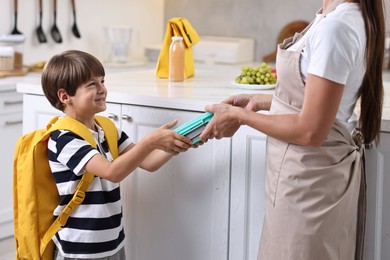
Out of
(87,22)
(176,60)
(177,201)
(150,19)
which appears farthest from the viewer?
(150,19)

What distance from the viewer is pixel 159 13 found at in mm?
5406

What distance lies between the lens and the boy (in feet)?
6.89

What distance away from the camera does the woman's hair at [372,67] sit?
5.76 ft

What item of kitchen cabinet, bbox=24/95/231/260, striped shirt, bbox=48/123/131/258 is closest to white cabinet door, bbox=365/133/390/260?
kitchen cabinet, bbox=24/95/231/260

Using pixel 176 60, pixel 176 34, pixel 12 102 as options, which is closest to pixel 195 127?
pixel 176 60

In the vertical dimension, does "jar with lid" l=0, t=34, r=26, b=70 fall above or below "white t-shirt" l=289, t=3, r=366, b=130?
below

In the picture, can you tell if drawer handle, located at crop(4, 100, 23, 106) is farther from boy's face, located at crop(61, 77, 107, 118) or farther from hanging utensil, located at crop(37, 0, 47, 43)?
boy's face, located at crop(61, 77, 107, 118)

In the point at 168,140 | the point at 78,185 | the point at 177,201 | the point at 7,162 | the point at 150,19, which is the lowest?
the point at 7,162

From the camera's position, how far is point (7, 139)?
3.70 meters

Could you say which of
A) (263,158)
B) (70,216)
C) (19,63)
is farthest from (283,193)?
(19,63)

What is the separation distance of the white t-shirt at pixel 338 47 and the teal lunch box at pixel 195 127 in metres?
0.35

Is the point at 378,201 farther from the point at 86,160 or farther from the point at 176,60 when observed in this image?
the point at 176,60

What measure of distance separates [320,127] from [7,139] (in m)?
2.34

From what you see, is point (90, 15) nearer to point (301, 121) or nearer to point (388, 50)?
point (388, 50)
